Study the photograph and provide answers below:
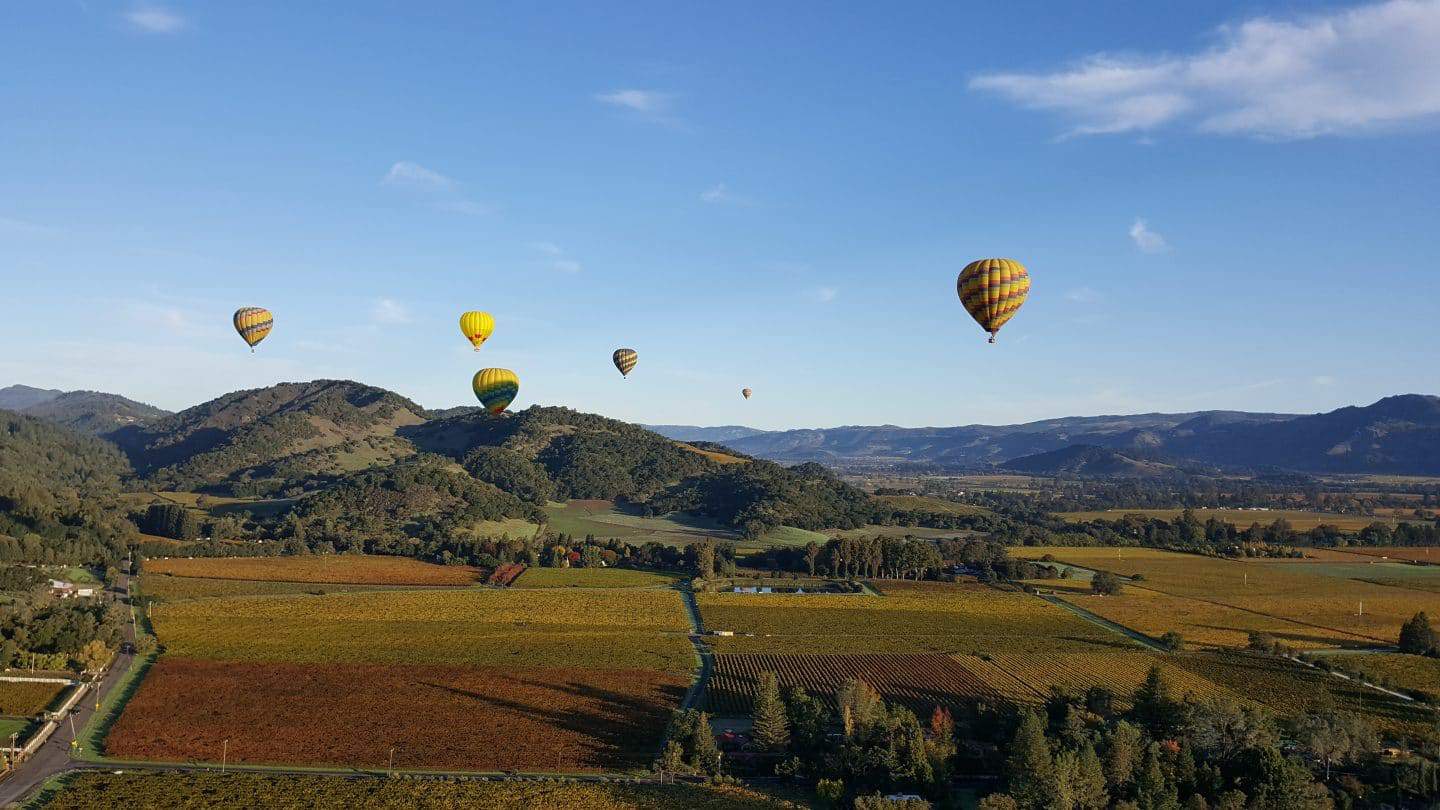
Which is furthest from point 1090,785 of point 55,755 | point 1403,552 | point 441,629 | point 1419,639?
point 1403,552

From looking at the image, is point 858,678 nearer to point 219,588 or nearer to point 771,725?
point 771,725

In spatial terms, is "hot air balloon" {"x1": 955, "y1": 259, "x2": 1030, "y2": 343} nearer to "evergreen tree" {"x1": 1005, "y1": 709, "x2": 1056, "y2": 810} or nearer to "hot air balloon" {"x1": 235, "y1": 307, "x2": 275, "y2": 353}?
"evergreen tree" {"x1": 1005, "y1": 709, "x2": 1056, "y2": 810}

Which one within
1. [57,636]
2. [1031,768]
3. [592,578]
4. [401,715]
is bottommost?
[592,578]

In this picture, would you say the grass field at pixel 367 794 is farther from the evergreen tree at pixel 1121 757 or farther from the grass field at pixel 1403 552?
the grass field at pixel 1403 552

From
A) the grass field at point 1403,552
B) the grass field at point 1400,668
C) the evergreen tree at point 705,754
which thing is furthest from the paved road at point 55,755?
the grass field at point 1403,552

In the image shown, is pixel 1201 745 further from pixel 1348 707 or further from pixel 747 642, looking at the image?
pixel 747 642

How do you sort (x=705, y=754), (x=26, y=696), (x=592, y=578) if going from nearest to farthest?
(x=705, y=754) → (x=26, y=696) → (x=592, y=578)
